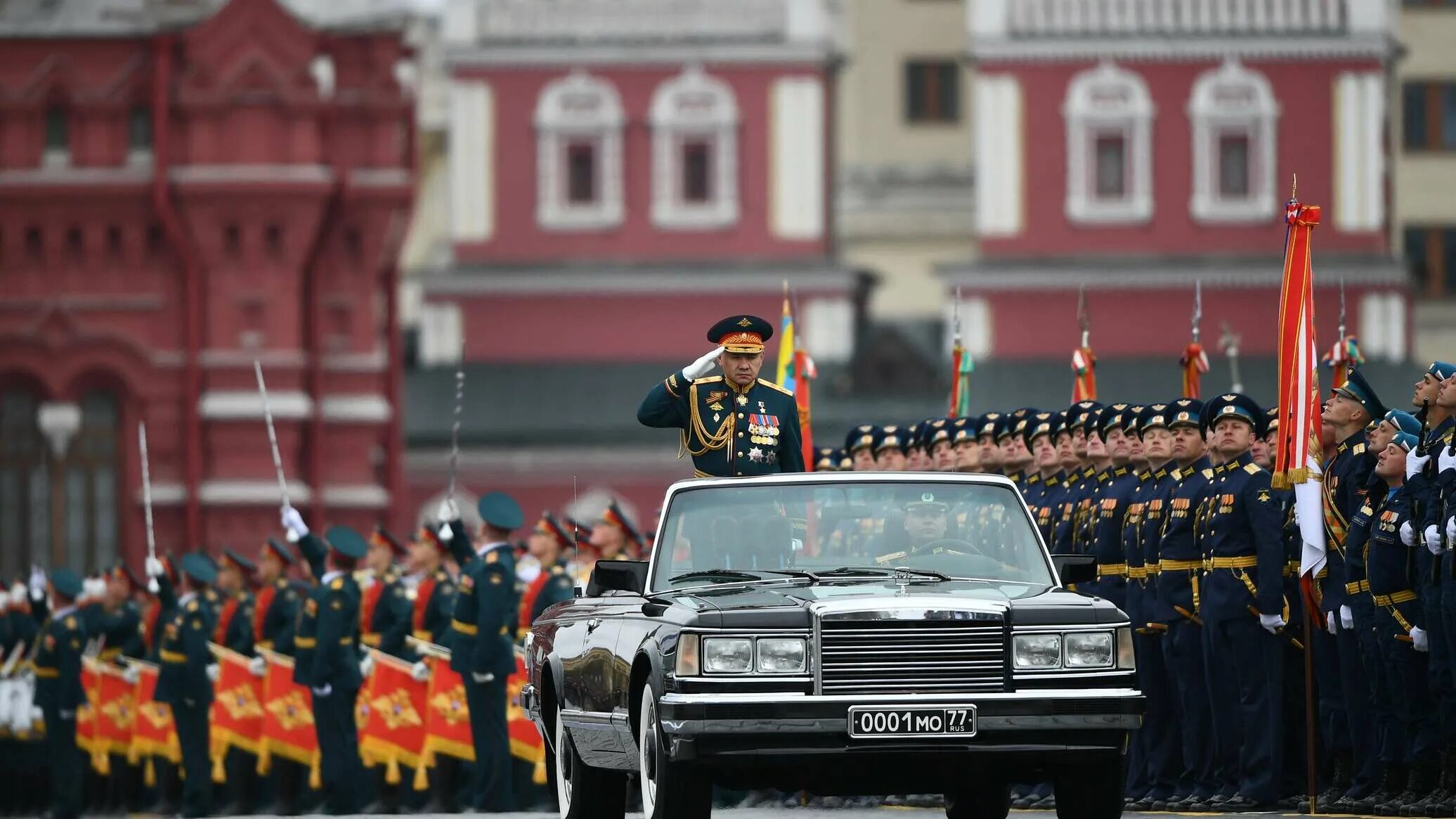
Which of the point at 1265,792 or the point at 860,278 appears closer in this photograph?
the point at 1265,792

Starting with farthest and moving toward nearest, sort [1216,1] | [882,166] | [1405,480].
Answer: [882,166] → [1216,1] → [1405,480]

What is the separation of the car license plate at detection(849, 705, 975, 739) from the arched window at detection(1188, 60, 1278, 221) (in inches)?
1832

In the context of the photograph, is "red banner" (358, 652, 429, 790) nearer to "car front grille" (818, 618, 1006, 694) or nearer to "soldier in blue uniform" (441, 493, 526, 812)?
"soldier in blue uniform" (441, 493, 526, 812)

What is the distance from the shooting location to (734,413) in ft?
48.9

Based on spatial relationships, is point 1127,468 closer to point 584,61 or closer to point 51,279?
point 51,279

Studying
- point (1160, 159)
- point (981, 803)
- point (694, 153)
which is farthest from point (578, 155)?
point (981, 803)

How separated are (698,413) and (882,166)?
62.6 m

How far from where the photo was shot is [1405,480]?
1484 centimetres

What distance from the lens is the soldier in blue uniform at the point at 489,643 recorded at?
67.6 feet

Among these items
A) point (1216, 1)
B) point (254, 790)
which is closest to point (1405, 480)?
point (254, 790)

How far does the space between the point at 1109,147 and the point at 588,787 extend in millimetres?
44867

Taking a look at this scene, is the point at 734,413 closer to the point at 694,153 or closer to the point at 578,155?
the point at 694,153

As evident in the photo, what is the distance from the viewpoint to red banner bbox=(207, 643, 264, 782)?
2453 centimetres

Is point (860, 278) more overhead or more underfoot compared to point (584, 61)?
more underfoot
